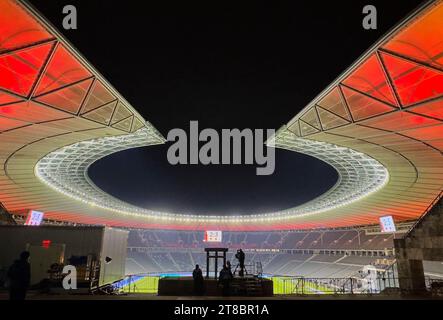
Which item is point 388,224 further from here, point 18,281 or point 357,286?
point 18,281

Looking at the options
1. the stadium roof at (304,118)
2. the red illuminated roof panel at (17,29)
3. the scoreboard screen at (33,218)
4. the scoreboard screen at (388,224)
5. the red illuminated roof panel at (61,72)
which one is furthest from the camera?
the scoreboard screen at (388,224)

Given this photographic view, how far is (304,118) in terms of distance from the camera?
71.2 feet

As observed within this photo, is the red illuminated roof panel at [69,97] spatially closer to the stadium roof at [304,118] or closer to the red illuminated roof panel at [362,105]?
the stadium roof at [304,118]

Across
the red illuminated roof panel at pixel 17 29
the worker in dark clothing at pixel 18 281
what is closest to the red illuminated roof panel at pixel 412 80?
the red illuminated roof panel at pixel 17 29

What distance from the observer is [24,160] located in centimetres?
2816

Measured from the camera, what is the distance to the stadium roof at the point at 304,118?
11.7 meters

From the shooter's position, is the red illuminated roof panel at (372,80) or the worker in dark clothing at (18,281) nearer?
the worker in dark clothing at (18,281)

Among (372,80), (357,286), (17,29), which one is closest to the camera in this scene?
(17,29)

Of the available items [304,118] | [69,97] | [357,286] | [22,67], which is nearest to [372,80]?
[304,118]

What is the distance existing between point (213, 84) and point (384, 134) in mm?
12515

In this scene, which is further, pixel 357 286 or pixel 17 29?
pixel 357 286

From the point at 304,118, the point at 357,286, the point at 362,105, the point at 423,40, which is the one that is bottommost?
the point at 357,286

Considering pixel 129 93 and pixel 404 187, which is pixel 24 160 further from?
pixel 404 187
